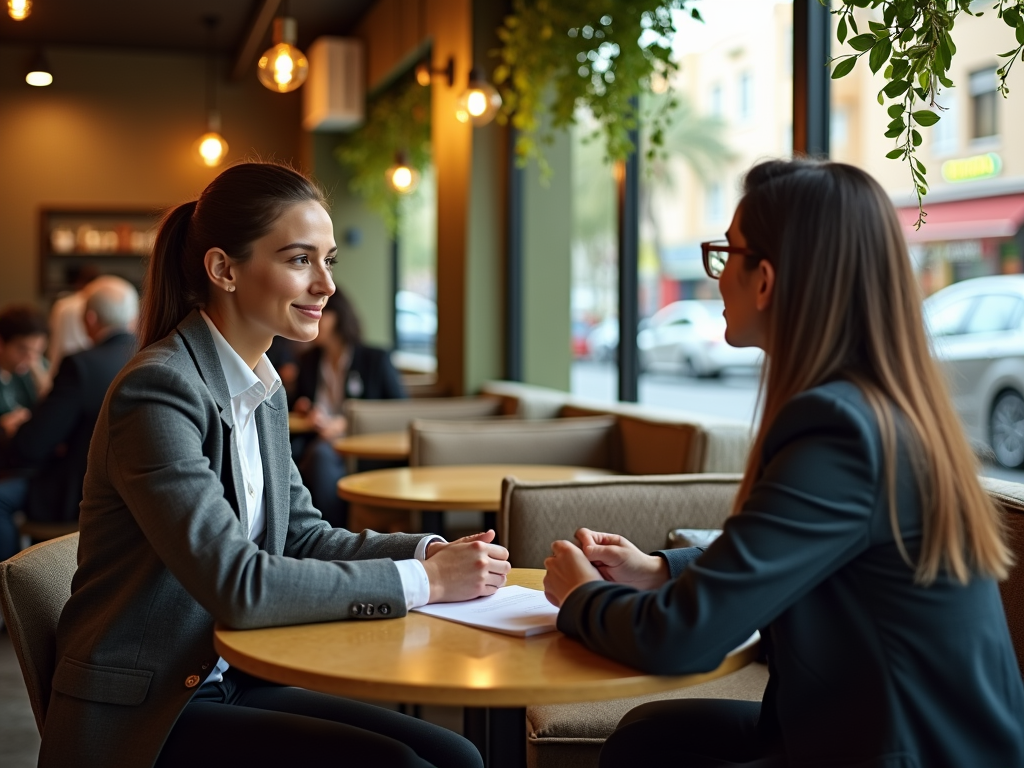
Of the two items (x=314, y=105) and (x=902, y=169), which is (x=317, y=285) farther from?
(x=314, y=105)

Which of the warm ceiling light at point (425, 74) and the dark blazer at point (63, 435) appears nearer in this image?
the dark blazer at point (63, 435)

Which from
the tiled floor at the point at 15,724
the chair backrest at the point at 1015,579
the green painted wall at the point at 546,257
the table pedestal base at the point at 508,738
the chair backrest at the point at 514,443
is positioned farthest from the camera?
the green painted wall at the point at 546,257

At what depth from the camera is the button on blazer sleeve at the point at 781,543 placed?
4.07 feet

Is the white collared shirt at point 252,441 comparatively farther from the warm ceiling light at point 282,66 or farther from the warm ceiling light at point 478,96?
the warm ceiling light at point 478,96

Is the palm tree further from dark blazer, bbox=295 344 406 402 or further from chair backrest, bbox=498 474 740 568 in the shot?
→ chair backrest, bbox=498 474 740 568

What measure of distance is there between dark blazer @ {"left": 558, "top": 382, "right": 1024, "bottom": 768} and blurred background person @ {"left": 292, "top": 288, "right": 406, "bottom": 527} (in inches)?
163

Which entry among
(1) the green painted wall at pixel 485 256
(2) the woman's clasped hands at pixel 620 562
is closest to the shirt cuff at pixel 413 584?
(2) the woman's clasped hands at pixel 620 562

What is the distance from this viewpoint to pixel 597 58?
451 cm

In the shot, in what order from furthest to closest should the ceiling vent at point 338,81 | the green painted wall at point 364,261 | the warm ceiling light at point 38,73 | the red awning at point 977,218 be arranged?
the green painted wall at point 364,261
the ceiling vent at point 338,81
the warm ceiling light at point 38,73
the red awning at point 977,218

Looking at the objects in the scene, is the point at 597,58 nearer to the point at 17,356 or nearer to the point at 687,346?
the point at 687,346

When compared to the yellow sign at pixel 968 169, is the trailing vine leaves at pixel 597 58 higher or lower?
higher

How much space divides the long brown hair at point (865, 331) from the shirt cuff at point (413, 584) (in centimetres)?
50

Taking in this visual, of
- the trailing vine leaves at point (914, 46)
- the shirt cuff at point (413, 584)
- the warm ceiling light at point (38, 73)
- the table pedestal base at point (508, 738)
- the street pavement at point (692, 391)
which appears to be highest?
the warm ceiling light at point (38, 73)

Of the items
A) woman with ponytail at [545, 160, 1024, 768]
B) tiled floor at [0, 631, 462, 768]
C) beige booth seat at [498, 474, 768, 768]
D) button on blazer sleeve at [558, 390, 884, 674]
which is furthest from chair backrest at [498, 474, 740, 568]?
button on blazer sleeve at [558, 390, 884, 674]
